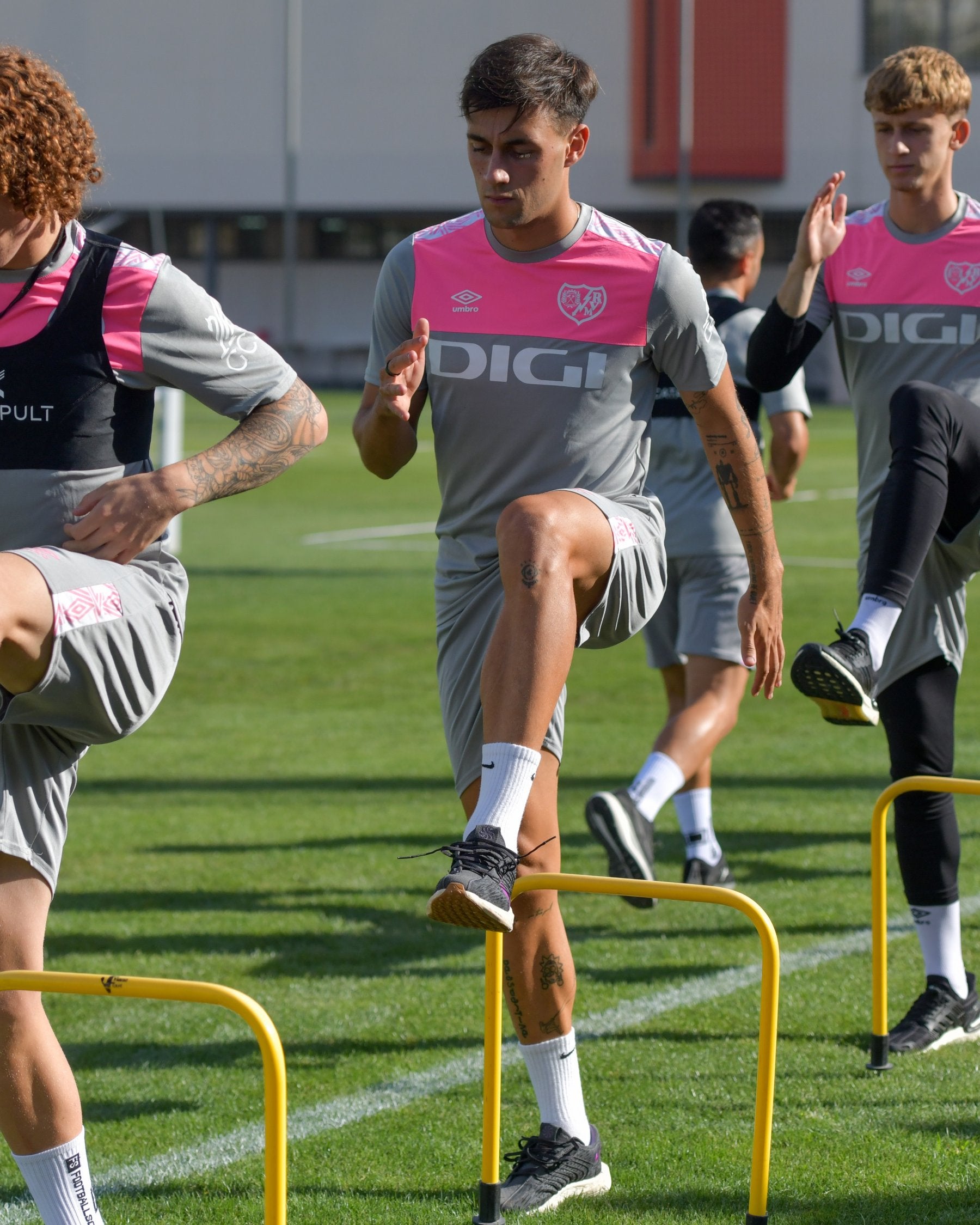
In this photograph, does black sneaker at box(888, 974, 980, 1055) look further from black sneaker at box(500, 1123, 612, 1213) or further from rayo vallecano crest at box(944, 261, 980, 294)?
rayo vallecano crest at box(944, 261, 980, 294)

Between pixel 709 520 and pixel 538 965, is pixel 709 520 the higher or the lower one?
the higher one

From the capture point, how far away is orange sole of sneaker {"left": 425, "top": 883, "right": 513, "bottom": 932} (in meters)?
3.17

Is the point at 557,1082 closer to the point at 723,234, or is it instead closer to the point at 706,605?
the point at 706,605

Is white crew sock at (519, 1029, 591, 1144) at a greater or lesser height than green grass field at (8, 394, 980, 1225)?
greater

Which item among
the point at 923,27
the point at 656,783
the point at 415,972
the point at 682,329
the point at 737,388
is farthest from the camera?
the point at 923,27

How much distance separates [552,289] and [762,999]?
1.60 meters

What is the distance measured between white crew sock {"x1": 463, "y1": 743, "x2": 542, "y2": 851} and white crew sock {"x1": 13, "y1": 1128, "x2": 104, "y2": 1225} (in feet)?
3.21

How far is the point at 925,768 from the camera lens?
16.6 feet

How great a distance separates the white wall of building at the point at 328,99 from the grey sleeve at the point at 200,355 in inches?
2027

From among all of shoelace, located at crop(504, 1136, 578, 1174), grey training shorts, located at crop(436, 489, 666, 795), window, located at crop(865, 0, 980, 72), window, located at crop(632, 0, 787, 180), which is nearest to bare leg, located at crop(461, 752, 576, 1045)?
grey training shorts, located at crop(436, 489, 666, 795)

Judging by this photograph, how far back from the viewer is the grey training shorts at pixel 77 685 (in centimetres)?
313

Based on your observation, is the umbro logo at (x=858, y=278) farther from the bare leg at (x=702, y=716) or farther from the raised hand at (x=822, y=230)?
the bare leg at (x=702, y=716)

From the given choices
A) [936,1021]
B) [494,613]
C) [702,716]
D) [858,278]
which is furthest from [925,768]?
[494,613]

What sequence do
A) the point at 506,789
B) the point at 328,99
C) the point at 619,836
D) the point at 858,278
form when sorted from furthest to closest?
the point at 328,99
the point at 619,836
the point at 858,278
the point at 506,789
